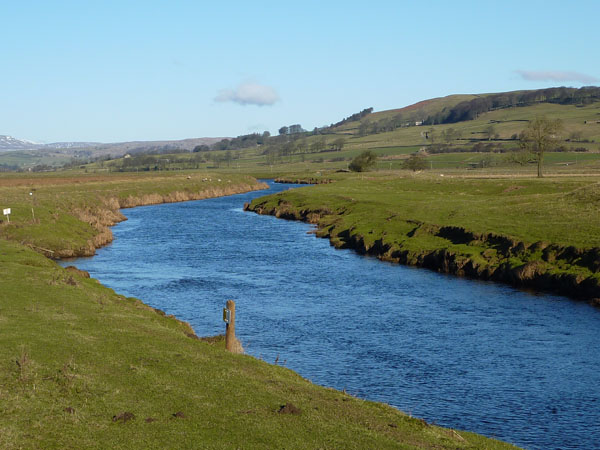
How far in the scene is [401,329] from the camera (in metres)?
41.1

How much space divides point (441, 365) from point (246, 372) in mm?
13332

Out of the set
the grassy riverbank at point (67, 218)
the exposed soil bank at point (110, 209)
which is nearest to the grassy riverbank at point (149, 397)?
the exposed soil bank at point (110, 209)

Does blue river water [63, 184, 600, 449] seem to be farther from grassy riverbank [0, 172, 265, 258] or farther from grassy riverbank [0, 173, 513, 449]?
grassy riverbank [0, 173, 513, 449]

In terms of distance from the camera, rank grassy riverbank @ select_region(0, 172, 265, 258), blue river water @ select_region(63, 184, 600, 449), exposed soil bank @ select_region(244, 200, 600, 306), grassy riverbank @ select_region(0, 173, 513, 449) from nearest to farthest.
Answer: grassy riverbank @ select_region(0, 173, 513, 449), blue river water @ select_region(63, 184, 600, 449), exposed soil bank @ select_region(244, 200, 600, 306), grassy riverbank @ select_region(0, 172, 265, 258)

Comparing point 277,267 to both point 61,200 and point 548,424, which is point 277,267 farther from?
point 61,200

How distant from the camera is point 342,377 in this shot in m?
32.0

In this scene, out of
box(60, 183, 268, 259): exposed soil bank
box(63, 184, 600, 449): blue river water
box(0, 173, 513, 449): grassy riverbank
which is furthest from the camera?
box(60, 183, 268, 259): exposed soil bank

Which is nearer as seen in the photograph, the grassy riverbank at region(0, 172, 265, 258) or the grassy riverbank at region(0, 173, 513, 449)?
the grassy riverbank at region(0, 173, 513, 449)

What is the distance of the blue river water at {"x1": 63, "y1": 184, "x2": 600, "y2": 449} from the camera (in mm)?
28438

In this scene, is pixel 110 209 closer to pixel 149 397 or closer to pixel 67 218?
pixel 67 218

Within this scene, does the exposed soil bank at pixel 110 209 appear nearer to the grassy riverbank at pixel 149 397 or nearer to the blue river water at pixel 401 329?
the blue river water at pixel 401 329

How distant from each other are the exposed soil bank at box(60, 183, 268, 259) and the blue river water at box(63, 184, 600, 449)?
109 inches

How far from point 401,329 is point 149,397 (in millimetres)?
23208

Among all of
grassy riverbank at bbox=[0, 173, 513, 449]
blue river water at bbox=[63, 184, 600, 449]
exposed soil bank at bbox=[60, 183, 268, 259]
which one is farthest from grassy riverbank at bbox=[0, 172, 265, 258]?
grassy riverbank at bbox=[0, 173, 513, 449]
